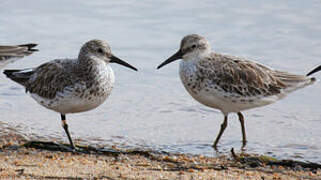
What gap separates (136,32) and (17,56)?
5.04m

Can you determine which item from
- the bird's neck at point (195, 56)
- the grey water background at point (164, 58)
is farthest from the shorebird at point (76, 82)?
the bird's neck at point (195, 56)

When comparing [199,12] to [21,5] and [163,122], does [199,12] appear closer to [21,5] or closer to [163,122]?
[21,5]

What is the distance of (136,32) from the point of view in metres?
14.9

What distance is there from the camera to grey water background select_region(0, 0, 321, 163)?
Result: 413 inches

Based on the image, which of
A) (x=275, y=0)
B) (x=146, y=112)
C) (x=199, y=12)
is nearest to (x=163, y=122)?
(x=146, y=112)

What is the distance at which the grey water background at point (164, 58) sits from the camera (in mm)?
10500

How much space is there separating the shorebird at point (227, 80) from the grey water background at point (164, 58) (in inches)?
31.7

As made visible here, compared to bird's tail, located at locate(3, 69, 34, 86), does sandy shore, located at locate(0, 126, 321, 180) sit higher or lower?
lower

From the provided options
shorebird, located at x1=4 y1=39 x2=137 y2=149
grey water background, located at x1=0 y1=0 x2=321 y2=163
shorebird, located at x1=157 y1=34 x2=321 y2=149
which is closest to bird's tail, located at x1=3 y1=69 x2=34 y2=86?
shorebird, located at x1=4 y1=39 x2=137 y2=149

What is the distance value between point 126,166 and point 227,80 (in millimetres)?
2332

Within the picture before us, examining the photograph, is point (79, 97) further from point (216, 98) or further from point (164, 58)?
point (164, 58)

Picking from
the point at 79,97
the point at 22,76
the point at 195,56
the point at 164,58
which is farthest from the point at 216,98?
the point at 164,58

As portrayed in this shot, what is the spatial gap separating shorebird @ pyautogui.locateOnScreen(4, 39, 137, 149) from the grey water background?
1027mm

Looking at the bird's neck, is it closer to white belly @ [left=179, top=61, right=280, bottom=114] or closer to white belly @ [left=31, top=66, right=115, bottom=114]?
white belly @ [left=179, top=61, right=280, bottom=114]
